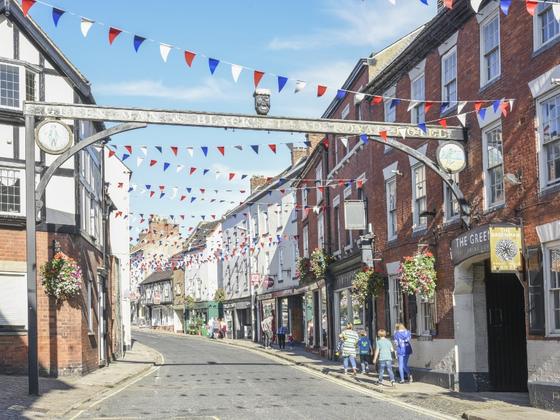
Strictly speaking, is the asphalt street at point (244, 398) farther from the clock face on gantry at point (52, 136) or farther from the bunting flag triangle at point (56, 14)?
the bunting flag triangle at point (56, 14)

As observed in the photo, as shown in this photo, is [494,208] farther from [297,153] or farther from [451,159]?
[297,153]

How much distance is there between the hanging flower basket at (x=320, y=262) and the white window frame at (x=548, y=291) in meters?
18.2

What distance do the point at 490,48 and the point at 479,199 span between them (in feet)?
11.3

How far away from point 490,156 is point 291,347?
2775 centimetres

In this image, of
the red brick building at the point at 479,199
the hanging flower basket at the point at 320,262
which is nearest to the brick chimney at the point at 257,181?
the hanging flower basket at the point at 320,262

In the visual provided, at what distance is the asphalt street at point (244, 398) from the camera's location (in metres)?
14.0

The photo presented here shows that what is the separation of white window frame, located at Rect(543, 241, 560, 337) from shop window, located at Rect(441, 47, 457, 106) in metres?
5.82

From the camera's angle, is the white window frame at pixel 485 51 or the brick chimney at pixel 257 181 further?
the brick chimney at pixel 257 181

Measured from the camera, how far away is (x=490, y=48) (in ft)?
56.9

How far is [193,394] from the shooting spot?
17562 millimetres

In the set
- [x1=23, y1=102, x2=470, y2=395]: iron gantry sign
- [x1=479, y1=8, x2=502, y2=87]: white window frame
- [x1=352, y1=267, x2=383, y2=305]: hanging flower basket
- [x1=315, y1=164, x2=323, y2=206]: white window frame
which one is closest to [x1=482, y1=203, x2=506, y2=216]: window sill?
[x1=23, y1=102, x2=470, y2=395]: iron gantry sign

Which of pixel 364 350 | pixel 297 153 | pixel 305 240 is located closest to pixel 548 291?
pixel 364 350

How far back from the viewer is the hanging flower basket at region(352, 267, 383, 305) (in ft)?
80.3

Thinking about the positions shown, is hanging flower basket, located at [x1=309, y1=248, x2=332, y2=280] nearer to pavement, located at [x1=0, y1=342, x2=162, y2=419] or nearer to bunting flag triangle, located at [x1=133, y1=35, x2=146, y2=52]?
pavement, located at [x1=0, y1=342, x2=162, y2=419]
